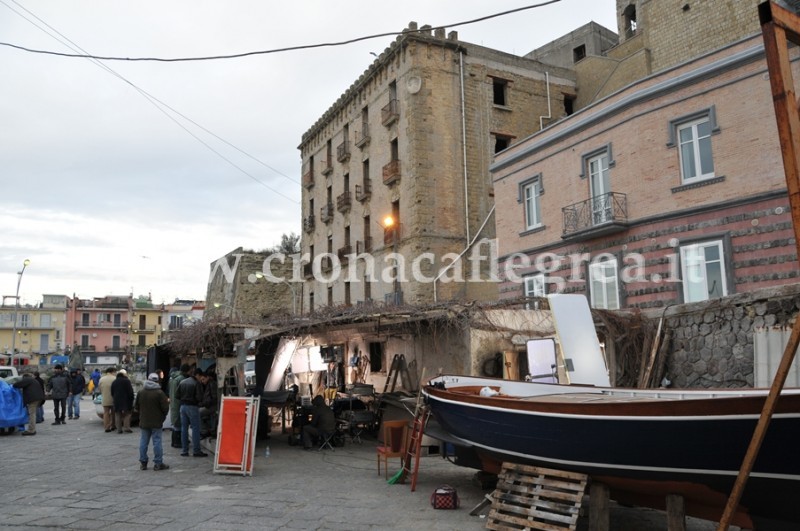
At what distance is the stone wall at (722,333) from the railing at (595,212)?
402 cm

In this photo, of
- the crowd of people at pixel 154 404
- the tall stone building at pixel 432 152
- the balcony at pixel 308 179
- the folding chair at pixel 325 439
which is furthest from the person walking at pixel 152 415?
the balcony at pixel 308 179

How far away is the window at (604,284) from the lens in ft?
55.3

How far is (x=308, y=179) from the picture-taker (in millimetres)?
35750

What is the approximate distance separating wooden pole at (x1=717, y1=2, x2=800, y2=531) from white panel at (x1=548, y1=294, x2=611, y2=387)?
5537mm

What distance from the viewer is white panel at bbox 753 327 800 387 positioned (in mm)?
10578

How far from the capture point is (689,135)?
15305 mm

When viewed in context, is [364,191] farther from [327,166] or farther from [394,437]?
[394,437]

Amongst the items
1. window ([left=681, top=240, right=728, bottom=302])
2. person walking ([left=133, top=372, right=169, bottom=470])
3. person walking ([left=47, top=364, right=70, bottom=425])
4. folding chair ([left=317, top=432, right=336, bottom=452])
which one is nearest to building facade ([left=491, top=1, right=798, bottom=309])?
window ([left=681, top=240, right=728, bottom=302])

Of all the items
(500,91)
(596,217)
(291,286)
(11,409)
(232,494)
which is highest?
(500,91)

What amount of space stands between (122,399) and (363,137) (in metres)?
17.0

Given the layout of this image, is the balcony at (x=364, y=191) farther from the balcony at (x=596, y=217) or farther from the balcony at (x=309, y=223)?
the balcony at (x=596, y=217)

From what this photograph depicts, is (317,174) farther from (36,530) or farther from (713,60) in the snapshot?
(36,530)

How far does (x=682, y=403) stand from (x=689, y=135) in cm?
1187

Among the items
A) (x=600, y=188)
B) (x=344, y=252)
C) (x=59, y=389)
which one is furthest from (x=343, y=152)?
(x=59, y=389)
